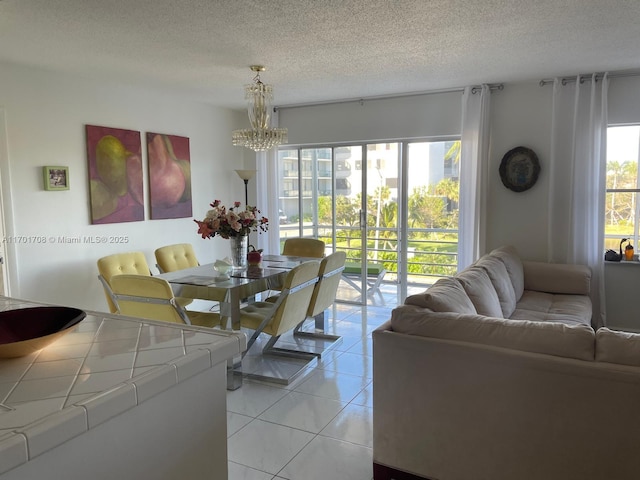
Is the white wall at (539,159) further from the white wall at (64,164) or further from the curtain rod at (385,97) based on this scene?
the white wall at (64,164)

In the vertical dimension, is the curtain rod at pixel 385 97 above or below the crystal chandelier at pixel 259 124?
above

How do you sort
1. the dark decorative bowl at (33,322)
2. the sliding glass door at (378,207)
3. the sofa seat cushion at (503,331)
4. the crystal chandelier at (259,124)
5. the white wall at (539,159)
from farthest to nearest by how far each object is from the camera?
the sliding glass door at (378,207), the white wall at (539,159), the crystal chandelier at (259,124), the sofa seat cushion at (503,331), the dark decorative bowl at (33,322)

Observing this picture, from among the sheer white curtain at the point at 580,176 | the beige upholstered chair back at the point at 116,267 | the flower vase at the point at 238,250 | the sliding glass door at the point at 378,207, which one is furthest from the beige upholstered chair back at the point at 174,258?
the sheer white curtain at the point at 580,176

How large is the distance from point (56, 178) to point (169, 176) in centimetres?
130

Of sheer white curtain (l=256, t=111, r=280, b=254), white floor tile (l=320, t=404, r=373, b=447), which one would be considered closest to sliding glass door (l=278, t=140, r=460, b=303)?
sheer white curtain (l=256, t=111, r=280, b=254)

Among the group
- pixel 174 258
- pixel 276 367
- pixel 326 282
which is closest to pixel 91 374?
pixel 276 367

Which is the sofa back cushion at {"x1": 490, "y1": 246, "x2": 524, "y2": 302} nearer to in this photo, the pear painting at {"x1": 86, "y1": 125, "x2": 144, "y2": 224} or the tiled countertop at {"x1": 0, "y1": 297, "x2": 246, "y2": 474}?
the tiled countertop at {"x1": 0, "y1": 297, "x2": 246, "y2": 474}

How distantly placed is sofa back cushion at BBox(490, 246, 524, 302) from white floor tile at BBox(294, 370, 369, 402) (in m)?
1.60

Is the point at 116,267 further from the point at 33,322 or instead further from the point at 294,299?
the point at 33,322

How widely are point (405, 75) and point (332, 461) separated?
3.44 m

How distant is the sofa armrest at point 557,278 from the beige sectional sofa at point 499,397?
2349mm

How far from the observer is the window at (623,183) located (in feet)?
15.1

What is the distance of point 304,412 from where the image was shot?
3.07 meters

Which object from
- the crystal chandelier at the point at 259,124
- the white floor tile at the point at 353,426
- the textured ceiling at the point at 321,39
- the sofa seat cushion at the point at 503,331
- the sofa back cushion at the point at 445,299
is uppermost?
the textured ceiling at the point at 321,39
